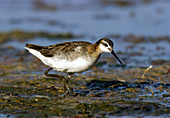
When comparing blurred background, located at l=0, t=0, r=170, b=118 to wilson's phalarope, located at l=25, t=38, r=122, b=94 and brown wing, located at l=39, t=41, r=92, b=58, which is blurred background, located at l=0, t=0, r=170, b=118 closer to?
wilson's phalarope, located at l=25, t=38, r=122, b=94

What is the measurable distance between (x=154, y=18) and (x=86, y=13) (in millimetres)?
4050

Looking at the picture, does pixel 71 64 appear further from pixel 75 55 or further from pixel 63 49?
pixel 63 49

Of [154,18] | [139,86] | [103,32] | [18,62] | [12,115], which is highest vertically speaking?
[154,18]

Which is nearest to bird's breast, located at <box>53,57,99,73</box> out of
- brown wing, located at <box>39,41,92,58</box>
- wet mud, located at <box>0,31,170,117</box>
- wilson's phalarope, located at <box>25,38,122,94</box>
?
wilson's phalarope, located at <box>25,38,122,94</box>

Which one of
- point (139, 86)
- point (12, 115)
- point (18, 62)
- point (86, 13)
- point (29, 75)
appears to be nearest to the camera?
point (12, 115)

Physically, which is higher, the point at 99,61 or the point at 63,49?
the point at 99,61

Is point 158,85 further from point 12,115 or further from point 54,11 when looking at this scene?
point 54,11

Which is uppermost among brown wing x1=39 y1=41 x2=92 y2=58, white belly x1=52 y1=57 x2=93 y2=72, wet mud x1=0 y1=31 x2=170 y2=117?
brown wing x1=39 y1=41 x2=92 y2=58

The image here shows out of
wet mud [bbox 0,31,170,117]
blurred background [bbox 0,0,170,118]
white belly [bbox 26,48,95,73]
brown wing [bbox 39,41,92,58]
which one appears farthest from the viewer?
brown wing [bbox 39,41,92,58]

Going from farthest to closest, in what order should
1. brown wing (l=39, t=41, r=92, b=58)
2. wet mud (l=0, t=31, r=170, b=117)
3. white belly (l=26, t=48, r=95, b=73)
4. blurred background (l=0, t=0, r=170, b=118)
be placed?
brown wing (l=39, t=41, r=92, b=58), white belly (l=26, t=48, r=95, b=73), blurred background (l=0, t=0, r=170, b=118), wet mud (l=0, t=31, r=170, b=117)

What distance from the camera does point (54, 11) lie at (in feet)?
69.5

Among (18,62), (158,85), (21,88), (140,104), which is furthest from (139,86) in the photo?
(18,62)

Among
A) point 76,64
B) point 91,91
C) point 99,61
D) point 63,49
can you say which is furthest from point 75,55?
point 99,61

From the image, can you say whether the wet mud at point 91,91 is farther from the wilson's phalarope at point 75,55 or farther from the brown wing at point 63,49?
the brown wing at point 63,49
